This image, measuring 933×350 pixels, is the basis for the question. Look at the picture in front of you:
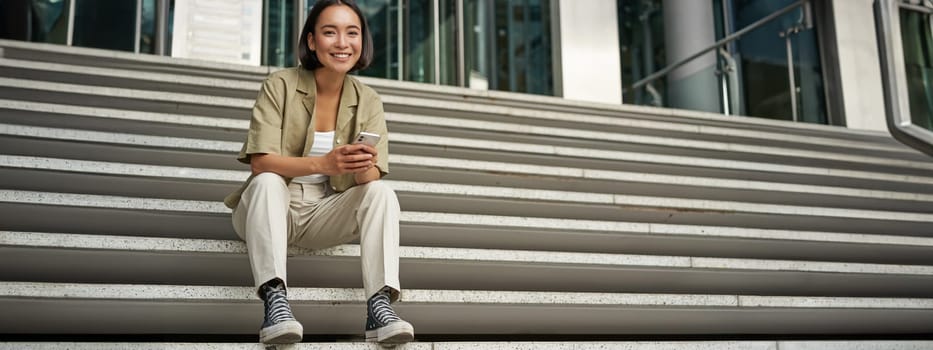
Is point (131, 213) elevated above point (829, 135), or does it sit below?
below

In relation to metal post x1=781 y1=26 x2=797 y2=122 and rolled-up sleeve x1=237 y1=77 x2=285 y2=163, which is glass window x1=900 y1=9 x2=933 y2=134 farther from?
metal post x1=781 y1=26 x2=797 y2=122

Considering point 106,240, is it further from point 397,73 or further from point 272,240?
point 397,73

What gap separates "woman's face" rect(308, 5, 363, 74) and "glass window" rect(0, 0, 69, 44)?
5.77 meters

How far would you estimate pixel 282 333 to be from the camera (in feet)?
6.91

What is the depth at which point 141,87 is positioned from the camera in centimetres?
464

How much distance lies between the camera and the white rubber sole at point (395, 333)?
2.18 m

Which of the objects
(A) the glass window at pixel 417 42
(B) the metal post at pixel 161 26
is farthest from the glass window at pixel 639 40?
(B) the metal post at pixel 161 26

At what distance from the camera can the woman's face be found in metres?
2.61

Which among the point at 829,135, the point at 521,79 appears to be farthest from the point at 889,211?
the point at 521,79

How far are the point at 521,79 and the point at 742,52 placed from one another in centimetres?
473

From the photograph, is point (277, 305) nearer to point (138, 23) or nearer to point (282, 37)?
point (138, 23)

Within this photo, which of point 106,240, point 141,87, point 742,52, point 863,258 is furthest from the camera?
point 742,52

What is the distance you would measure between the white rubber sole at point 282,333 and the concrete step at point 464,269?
56 cm

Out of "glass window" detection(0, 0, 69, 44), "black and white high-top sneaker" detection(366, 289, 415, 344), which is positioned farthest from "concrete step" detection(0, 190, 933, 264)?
"glass window" detection(0, 0, 69, 44)
